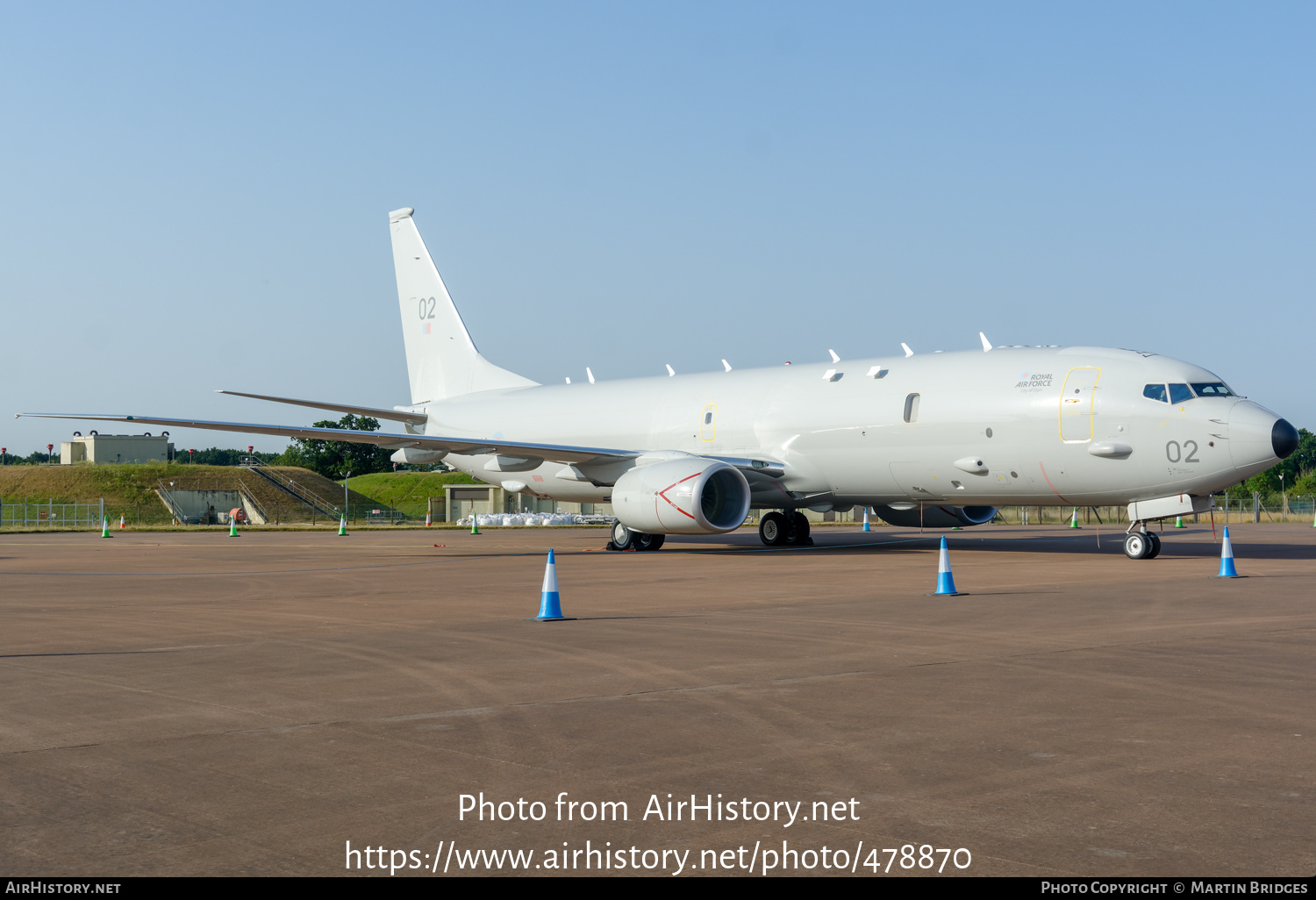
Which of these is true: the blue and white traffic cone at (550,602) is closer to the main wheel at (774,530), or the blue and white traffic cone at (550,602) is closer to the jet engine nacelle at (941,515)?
the main wheel at (774,530)

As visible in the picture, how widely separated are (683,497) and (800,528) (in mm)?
5699

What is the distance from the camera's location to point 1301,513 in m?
59.7

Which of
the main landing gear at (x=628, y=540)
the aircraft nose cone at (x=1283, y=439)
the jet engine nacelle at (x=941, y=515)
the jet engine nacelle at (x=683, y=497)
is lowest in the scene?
the main landing gear at (x=628, y=540)

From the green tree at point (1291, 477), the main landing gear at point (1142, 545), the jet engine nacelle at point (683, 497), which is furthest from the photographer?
the green tree at point (1291, 477)

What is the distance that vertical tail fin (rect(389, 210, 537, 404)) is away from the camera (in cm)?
3400

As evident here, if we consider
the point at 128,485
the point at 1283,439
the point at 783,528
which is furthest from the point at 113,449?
the point at 1283,439

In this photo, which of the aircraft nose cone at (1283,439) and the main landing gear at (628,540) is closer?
the aircraft nose cone at (1283,439)

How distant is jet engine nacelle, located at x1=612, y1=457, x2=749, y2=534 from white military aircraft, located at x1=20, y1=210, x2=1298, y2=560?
0.14 ft

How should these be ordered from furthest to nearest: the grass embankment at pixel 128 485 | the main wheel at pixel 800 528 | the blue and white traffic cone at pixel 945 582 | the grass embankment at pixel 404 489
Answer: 1. the grass embankment at pixel 404 489
2. the grass embankment at pixel 128 485
3. the main wheel at pixel 800 528
4. the blue and white traffic cone at pixel 945 582

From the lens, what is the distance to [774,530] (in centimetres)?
2750

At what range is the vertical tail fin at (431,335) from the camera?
3400cm

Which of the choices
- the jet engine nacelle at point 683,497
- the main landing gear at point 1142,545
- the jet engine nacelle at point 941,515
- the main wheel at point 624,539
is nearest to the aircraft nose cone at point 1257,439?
the main landing gear at point 1142,545

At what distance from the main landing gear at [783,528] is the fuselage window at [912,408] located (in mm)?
5418

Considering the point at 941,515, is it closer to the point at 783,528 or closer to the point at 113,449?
the point at 783,528
